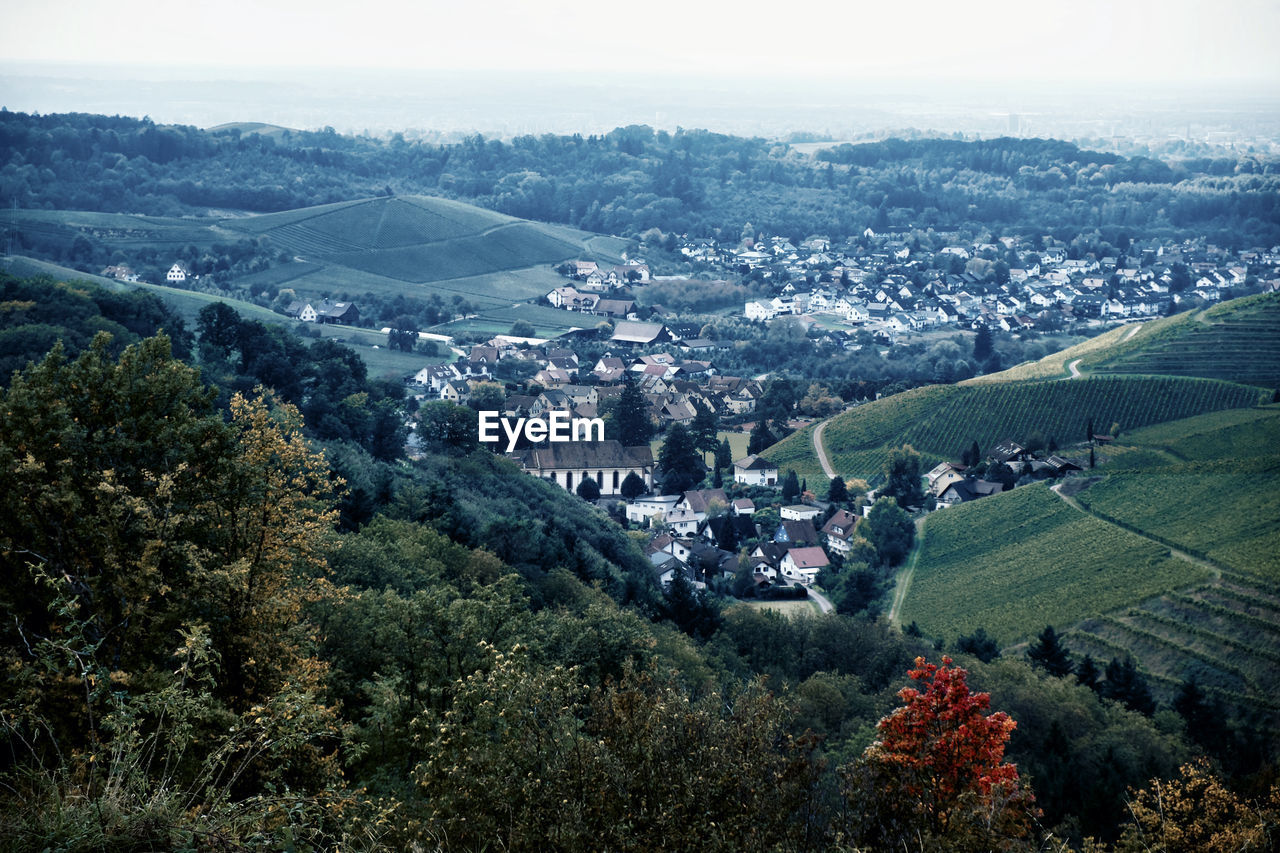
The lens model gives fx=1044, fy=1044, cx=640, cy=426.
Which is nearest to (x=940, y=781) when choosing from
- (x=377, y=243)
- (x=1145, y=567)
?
(x=1145, y=567)

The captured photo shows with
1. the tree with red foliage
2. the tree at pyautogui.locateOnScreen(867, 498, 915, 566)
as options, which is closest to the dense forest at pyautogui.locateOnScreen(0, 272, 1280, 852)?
the tree with red foliage

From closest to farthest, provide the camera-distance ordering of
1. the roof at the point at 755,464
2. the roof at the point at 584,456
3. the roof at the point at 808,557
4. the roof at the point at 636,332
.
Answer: the roof at the point at 808,557 < the roof at the point at 584,456 < the roof at the point at 755,464 < the roof at the point at 636,332

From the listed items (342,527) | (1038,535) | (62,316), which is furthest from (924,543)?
(62,316)

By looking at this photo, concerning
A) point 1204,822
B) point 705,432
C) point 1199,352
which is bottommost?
point 705,432

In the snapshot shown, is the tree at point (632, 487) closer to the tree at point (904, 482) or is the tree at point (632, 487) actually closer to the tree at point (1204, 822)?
the tree at point (904, 482)

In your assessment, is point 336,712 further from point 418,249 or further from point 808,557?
point 418,249

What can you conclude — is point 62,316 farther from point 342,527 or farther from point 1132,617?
point 1132,617

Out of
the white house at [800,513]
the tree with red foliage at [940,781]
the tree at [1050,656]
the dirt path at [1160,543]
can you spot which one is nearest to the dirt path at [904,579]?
the white house at [800,513]

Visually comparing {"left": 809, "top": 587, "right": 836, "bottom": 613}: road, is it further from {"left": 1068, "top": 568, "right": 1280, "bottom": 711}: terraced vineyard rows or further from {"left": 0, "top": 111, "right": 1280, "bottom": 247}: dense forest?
{"left": 0, "top": 111, "right": 1280, "bottom": 247}: dense forest
